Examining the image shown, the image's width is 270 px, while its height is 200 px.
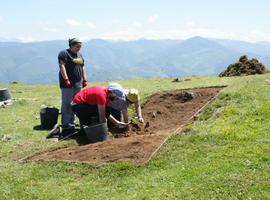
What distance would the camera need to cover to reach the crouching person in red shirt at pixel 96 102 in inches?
595

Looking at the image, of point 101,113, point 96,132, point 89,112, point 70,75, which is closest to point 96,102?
point 101,113

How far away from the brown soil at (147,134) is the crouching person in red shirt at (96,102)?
1009 mm

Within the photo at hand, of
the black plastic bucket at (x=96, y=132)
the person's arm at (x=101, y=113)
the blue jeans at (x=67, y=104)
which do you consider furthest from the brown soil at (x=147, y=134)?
the blue jeans at (x=67, y=104)

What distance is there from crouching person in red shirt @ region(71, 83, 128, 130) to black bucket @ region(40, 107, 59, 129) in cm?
282

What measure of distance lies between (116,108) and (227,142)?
430cm

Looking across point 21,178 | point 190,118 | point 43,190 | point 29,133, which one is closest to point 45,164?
point 21,178

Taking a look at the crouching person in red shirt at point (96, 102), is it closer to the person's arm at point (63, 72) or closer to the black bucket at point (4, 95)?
the person's arm at point (63, 72)

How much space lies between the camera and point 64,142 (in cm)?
1566

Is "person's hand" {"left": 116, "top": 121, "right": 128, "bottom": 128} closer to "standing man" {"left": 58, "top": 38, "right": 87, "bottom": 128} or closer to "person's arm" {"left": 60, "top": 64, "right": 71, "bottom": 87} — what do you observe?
"standing man" {"left": 58, "top": 38, "right": 87, "bottom": 128}

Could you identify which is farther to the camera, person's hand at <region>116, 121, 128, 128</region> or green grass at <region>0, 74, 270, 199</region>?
person's hand at <region>116, 121, 128, 128</region>

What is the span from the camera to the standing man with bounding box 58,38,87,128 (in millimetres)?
17078

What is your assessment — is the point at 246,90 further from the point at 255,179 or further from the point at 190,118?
the point at 255,179

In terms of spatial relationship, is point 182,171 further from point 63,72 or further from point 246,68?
point 246,68

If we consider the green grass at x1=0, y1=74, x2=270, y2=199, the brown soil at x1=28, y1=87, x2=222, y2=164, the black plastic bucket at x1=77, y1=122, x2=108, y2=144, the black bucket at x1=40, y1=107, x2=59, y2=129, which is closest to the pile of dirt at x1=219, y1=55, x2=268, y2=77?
the brown soil at x1=28, y1=87, x2=222, y2=164
